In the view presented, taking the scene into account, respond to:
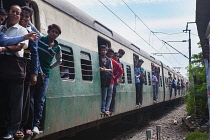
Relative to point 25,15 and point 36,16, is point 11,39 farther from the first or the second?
point 36,16

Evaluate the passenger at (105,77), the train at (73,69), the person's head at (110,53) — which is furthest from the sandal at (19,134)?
the person's head at (110,53)

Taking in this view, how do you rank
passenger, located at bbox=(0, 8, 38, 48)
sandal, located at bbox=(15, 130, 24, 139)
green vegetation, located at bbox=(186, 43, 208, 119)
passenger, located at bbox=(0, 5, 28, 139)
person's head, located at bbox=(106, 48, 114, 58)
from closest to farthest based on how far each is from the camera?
passenger, located at bbox=(0, 8, 38, 48), passenger, located at bbox=(0, 5, 28, 139), sandal, located at bbox=(15, 130, 24, 139), person's head, located at bbox=(106, 48, 114, 58), green vegetation, located at bbox=(186, 43, 208, 119)

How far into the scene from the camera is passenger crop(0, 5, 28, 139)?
4.30 metres

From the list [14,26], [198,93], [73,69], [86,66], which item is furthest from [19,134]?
[198,93]

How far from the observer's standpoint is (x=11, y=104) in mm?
4391

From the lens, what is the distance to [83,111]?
6.95 metres

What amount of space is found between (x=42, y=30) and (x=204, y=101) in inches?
378

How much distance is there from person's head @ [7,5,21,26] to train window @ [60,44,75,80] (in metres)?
1.88

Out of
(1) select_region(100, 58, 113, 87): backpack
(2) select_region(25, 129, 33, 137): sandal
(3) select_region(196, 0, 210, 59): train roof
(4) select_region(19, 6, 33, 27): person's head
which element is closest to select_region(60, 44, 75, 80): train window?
(2) select_region(25, 129, 33, 137): sandal

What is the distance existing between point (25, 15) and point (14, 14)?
0.91 ft

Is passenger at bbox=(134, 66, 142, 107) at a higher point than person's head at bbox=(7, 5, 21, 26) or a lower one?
lower

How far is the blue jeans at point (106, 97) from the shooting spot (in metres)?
8.15

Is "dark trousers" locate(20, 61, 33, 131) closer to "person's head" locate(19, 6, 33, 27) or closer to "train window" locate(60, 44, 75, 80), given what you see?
"person's head" locate(19, 6, 33, 27)

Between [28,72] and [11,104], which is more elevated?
A: [28,72]
